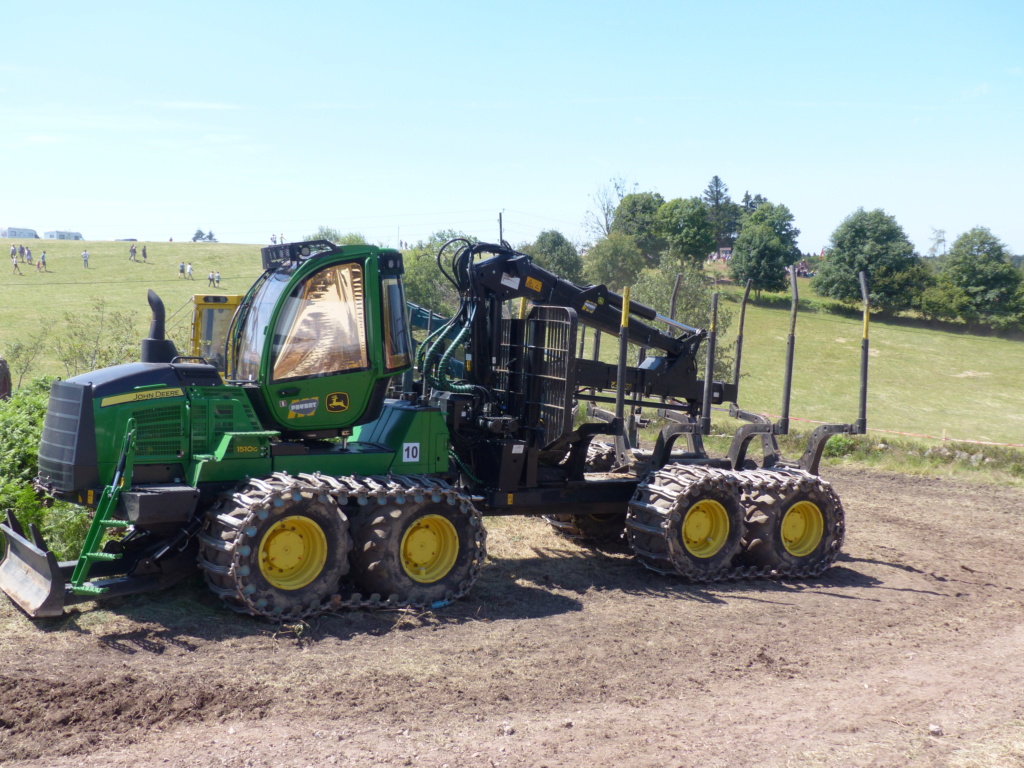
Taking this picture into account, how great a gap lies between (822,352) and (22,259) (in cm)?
5010

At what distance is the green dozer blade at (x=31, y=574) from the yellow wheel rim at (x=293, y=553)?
1.47 m

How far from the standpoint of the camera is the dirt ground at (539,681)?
A: 514 cm

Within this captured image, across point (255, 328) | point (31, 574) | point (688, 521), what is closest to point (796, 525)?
point (688, 521)

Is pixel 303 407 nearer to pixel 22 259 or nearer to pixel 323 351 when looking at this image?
pixel 323 351

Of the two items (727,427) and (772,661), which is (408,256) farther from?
(772,661)

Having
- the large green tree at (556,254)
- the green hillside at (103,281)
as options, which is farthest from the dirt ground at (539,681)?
the large green tree at (556,254)

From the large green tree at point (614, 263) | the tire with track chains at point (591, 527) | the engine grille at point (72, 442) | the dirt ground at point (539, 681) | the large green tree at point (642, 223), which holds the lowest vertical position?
the dirt ground at point (539, 681)

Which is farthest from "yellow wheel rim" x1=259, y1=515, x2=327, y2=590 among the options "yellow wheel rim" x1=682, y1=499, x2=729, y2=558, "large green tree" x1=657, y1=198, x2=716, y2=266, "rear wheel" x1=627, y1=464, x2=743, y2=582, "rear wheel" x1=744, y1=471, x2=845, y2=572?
"large green tree" x1=657, y1=198, x2=716, y2=266

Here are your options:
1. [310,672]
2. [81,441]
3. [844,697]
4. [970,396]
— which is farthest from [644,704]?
[970,396]

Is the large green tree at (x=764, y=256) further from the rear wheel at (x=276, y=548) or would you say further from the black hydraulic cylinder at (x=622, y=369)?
the rear wheel at (x=276, y=548)

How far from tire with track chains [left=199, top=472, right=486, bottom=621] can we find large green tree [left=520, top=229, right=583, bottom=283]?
38896 mm

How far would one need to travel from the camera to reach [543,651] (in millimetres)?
6902

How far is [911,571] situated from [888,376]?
3711 centimetres

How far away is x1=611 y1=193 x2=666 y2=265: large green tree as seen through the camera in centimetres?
6981
